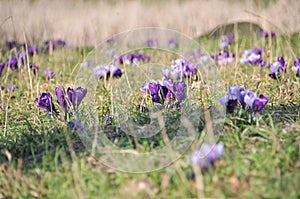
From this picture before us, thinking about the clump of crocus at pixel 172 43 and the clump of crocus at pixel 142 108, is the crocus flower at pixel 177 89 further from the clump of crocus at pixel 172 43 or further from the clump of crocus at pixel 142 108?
the clump of crocus at pixel 172 43

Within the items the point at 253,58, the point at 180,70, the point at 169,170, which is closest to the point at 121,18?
the point at 253,58

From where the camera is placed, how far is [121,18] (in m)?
7.43

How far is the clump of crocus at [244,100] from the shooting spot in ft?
7.38

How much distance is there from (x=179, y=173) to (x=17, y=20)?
17.1ft

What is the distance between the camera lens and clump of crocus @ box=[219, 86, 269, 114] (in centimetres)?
225

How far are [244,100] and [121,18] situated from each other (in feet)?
17.7

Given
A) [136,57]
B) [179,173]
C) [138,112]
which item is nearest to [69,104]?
[138,112]

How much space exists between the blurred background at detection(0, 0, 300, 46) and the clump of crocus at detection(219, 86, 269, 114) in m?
2.99

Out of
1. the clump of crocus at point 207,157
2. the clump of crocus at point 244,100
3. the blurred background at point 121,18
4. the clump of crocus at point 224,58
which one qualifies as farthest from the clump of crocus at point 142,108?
the blurred background at point 121,18

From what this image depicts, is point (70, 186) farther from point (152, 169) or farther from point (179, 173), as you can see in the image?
point (179, 173)

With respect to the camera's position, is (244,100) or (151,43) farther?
(151,43)

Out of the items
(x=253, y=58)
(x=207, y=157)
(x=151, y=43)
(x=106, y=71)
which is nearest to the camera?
(x=207, y=157)

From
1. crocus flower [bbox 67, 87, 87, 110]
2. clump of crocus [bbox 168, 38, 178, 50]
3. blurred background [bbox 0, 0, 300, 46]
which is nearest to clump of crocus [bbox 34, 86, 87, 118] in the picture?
crocus flower [bbox 67, 87, 87, 110]

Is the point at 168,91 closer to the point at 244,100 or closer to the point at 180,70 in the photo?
the point at 244,100
